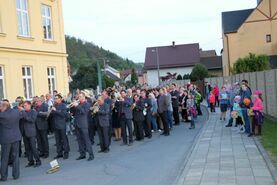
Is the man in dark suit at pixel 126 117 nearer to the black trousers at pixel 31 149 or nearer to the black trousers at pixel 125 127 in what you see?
the black trousers at pixel 125 127

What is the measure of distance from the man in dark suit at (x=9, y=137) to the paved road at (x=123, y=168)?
1.27 feet

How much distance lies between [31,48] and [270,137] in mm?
14832

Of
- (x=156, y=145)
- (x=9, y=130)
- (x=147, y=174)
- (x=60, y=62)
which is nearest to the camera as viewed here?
(x=147, y=174)

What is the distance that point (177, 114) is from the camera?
64.3 ft

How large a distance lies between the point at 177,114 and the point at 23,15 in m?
9.99

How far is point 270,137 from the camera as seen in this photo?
12.9 meters

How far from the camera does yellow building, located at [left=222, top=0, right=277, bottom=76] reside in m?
52.8

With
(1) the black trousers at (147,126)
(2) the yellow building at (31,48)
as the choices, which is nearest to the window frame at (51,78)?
(2) the yellow building at (31,48)

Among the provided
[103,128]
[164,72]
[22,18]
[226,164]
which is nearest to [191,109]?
[103,128]

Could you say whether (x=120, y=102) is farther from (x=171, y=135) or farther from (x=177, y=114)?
(x=177, y=114)

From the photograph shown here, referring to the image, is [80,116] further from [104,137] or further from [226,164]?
[226,164]

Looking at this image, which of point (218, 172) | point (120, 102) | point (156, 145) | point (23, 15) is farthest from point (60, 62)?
point (218, 172)

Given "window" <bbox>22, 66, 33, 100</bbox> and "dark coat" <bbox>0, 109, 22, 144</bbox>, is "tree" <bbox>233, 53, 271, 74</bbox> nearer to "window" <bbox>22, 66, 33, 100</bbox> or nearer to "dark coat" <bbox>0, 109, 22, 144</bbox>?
"window" <bbox>22, 66, 33, 100</bbox>

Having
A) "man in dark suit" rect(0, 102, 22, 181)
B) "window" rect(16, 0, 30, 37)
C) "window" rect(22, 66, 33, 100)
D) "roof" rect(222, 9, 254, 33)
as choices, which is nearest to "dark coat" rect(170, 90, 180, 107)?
"window" rect(22, 66, 33, 100)
